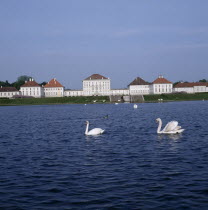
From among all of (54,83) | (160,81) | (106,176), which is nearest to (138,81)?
(160,81)

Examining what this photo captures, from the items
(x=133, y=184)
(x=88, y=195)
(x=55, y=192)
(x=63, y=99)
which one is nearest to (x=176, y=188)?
(x=133, y=184)

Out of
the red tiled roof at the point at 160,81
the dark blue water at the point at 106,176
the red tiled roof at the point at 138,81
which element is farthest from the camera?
the red tiled roof at the point at 160,81

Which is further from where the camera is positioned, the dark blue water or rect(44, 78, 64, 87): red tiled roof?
rect(44, 78, 64, 87): red tiled roof

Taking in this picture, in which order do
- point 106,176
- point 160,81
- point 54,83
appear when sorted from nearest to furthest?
point 106,176, point 54,83, point 160,81

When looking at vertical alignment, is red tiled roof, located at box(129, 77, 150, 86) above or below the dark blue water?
above

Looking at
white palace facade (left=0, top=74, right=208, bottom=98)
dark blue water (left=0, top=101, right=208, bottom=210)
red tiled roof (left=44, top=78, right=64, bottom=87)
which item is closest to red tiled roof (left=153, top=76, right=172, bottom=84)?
white palace facade (left=0, top=74, right=208, bottom=98)

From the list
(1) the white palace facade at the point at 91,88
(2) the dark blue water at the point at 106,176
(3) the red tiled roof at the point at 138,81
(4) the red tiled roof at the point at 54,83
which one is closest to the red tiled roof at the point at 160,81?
(1) the white palace facade at the point at 91,88

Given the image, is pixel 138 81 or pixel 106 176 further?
pixel 138 81

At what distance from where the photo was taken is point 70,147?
2083 centimetres

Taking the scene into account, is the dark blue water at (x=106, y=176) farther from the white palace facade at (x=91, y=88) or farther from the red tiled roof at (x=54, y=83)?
the red tiled roof at (x=54, y=83)

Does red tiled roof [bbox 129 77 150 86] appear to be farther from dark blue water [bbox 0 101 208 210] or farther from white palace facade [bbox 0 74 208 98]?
dark blue water [bbox 0 101 208 210]

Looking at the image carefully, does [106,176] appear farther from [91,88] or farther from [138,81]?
[138,81]

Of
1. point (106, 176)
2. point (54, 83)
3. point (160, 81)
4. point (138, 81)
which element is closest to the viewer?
point (106, 176)

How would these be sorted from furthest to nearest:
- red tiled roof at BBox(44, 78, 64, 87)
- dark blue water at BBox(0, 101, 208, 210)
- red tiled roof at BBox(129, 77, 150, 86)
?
red tiled roof at BBox(129, 77, 150, 86) < red tiled roof at BBox(44, 78, 64, 87) < dark blue water at BBox(0, 101, 208, 210)
